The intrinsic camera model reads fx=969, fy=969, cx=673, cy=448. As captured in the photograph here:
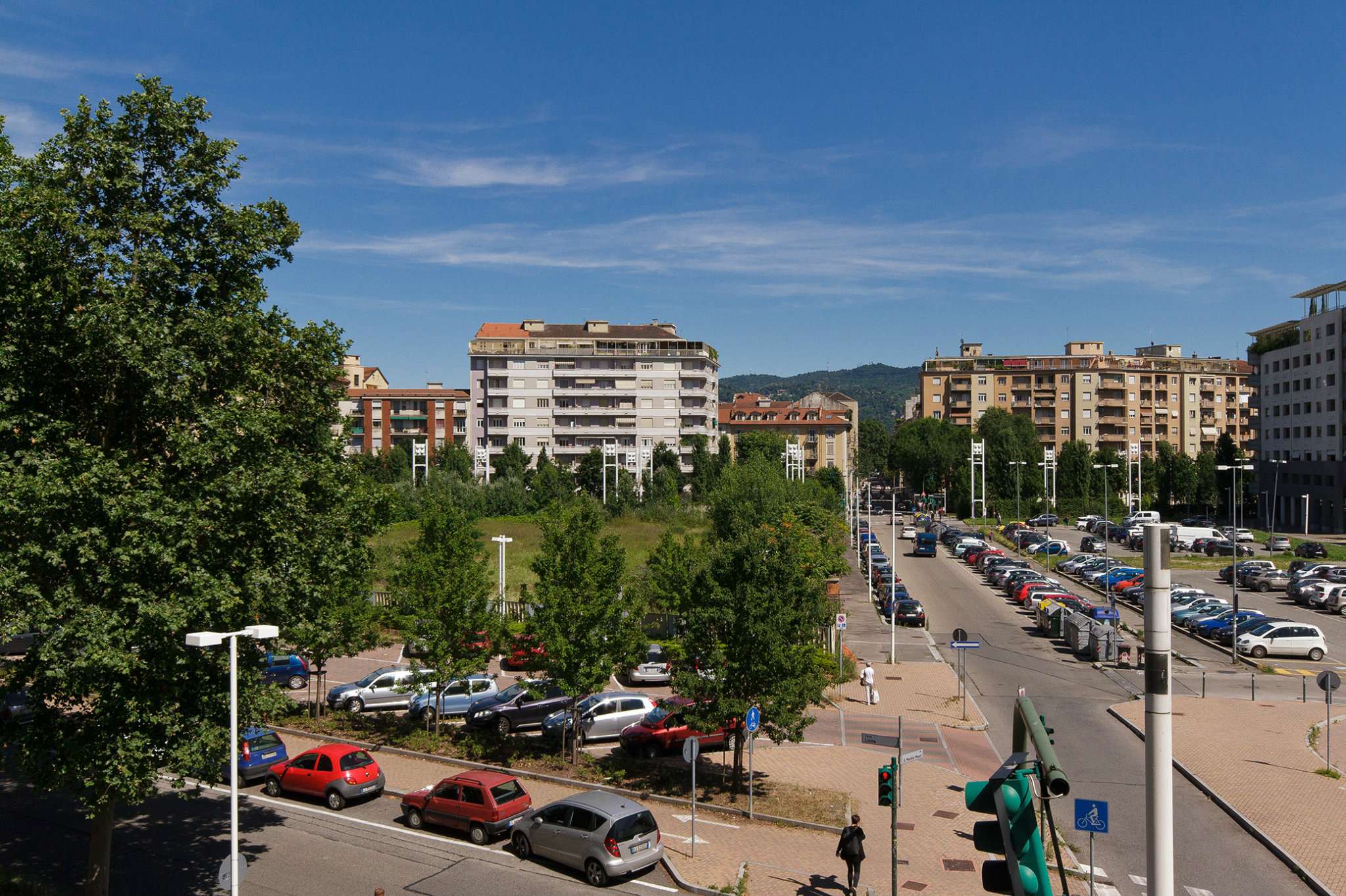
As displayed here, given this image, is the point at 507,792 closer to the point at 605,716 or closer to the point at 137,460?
the point at 605,716

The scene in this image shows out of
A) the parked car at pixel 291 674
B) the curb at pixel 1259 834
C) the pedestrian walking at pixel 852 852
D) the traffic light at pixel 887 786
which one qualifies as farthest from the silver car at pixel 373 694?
the curb at pixel 1259 834

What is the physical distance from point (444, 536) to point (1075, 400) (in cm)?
12771

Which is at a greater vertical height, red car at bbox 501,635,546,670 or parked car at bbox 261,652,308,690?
red car at bbox 501,635,546,670

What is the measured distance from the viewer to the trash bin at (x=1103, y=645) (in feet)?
126

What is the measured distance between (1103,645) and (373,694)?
91.3 feet

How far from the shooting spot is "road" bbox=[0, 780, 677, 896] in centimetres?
1758

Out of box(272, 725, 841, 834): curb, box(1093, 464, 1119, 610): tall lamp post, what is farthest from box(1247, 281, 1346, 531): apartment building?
box(272, 725, 841, 834): curb

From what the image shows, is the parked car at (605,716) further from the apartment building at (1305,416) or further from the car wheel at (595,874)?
the apartment building at (1305,416)

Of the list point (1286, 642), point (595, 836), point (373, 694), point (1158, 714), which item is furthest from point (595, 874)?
point (1286, 642)

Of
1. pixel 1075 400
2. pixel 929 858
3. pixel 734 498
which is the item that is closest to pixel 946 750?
pixel 929 858

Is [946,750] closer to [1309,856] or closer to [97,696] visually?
[1309,856]

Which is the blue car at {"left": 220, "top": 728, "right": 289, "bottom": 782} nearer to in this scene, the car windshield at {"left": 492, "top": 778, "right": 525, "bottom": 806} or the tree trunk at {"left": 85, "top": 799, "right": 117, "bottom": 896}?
the car windshield at {"left": 492, "top": 778, "right": 525, "bottom": 806}

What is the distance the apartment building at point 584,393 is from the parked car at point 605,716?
8676 cm

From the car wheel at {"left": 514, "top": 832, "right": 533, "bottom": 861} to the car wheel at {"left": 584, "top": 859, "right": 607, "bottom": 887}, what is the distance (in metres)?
1.62
